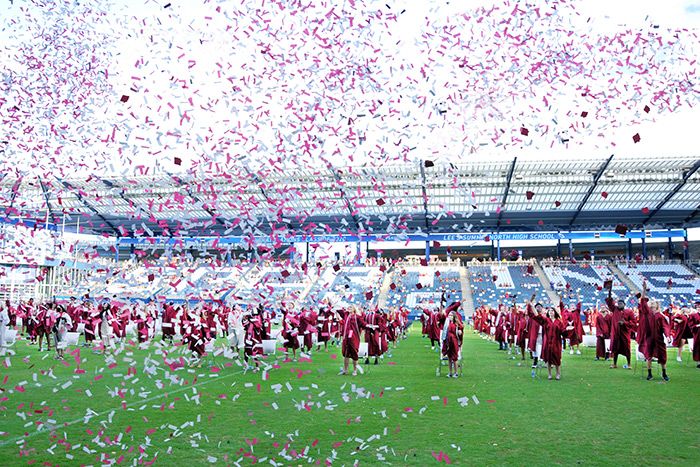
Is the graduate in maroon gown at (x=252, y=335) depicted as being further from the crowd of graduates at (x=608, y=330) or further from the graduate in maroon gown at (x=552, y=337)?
the graduate in maroon gown at (x=552, y=337)

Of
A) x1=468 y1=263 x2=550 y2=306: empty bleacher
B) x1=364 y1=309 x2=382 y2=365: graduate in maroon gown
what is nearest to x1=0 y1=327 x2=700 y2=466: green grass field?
x1=364 y1=309 x2=382 y2=365: graduate in maroon gown

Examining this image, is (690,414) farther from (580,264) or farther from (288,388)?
(580,264)

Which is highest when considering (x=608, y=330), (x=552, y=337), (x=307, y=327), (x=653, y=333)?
(x=653, y=333)

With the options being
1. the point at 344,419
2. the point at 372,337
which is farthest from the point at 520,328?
the point at 344,419

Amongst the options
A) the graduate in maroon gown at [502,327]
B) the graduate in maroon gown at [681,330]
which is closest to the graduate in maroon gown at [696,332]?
the graduate in maroon gown at [681,330]

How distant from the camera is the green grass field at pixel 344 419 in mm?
6477

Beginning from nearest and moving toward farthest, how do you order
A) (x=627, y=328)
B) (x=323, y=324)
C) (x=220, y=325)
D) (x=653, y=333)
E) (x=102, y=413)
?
(x=102, y=413)
(x=653, y=333)
(x=627, y=328)
(x=220, y=325)
(x=323, y=324)

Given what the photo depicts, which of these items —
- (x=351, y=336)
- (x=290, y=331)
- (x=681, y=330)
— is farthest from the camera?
(x=290, y=331)

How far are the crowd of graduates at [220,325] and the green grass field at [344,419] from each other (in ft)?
4.60

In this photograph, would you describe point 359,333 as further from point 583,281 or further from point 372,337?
point 583,281

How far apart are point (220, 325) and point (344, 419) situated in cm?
1144

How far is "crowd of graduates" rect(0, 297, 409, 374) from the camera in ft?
50.5

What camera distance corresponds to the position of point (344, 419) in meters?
8.41

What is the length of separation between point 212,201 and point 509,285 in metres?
43.4
